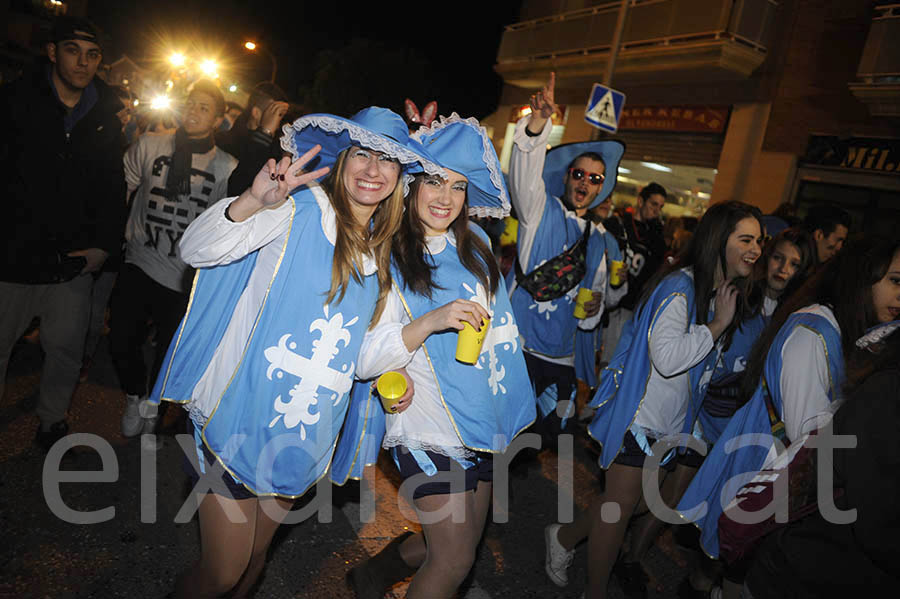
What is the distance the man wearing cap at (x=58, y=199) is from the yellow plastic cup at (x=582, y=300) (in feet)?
9.89

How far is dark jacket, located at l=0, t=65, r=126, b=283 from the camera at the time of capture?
3.19 m

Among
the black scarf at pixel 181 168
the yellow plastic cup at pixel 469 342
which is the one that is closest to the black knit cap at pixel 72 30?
the black scarf at pixel 181 168

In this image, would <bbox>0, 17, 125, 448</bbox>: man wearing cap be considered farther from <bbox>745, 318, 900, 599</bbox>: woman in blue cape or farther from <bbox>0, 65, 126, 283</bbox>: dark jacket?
<bbox>745, 318, 900, 599</bbox>: woman in blue cape

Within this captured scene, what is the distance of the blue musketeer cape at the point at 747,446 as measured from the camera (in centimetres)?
245

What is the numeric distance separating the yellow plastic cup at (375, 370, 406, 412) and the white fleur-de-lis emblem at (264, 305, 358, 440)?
0.16 m

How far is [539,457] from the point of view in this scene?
500 cm

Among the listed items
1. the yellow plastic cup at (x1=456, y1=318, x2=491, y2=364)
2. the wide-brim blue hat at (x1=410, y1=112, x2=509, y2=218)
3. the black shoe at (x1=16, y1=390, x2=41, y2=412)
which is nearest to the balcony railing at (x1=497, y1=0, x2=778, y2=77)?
the wide-brim blue hat at (x1=410, y1=112, x2=509, y2=218)

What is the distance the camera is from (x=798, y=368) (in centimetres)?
238

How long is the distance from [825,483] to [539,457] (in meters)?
3.45

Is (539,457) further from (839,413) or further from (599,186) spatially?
(839,413)

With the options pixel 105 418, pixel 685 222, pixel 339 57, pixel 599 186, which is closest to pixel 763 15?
pixel 685 222

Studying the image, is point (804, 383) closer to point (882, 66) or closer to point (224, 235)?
point (224, 235)

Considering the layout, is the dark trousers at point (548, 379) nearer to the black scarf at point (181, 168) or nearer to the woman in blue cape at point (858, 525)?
the woman in blue cape at point (858, 525)

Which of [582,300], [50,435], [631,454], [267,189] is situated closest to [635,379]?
[631,454]
